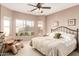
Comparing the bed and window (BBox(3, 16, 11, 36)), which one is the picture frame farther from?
window (BBox(3, 16, 11, 36))

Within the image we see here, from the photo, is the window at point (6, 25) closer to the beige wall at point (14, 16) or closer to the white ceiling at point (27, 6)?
the beige wall at point (14, 16)

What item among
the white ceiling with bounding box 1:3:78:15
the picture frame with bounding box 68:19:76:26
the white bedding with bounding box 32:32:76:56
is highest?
the white ceiling with bounding box 1:3:78:15

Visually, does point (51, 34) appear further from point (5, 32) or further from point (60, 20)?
point (5, 32)

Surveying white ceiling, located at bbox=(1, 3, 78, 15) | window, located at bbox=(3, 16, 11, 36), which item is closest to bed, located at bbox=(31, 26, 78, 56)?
white ceiling, located at bbox=(1, 3, 78, 15)

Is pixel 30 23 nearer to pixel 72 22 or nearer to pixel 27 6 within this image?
pixel 27 6

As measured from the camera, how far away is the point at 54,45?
1664 mm

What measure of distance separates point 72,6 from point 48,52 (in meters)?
1.01

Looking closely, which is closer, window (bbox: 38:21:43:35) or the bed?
the bed

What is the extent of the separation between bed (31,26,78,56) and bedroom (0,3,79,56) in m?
0.02

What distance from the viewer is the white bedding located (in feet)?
5.48

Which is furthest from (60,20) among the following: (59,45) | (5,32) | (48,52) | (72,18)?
(5,32)

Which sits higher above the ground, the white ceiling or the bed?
the white ceiling

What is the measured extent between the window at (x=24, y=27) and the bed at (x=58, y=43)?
22 cm

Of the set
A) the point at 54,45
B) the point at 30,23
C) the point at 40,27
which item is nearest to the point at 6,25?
the point at 30,23
